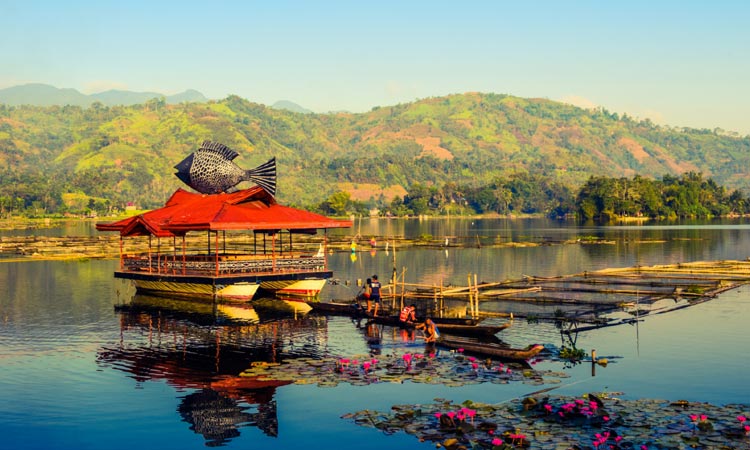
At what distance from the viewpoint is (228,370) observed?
102ft

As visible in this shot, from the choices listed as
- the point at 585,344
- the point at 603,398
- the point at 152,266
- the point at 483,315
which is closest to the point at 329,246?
the point at 152,266

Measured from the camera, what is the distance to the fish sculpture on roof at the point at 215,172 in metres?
56.5

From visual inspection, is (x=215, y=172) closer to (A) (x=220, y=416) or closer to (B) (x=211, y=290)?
(B) (x=211, y=290)

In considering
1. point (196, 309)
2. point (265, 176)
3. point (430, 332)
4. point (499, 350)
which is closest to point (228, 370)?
point (430, 332)

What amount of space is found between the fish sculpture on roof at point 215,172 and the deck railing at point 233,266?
5.40m

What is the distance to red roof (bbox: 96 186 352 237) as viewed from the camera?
4894 cm

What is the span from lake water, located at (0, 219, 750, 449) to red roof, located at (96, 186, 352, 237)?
5105 mm

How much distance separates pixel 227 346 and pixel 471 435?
681 inches

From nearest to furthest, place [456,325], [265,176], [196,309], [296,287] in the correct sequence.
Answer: [456,325] < [196,309] < [296,287] < [265,176]

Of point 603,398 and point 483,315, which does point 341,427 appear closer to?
point 603,398

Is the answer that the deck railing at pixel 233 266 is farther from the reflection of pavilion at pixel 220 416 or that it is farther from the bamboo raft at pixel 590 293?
the reflection of pavilion at pixel 220 416

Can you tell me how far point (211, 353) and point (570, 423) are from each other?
17.7 meters

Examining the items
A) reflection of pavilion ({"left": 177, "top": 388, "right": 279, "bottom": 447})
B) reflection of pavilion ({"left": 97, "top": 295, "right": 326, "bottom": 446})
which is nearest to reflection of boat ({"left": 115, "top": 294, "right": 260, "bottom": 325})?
reflection of pavilion ({"left": 97, "top": 295, "right": 326, "bottom": 446})

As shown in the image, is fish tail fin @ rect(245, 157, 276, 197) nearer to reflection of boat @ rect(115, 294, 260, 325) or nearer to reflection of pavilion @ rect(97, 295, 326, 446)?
reflection of boat @ rect(115, 294, 260, 325)
